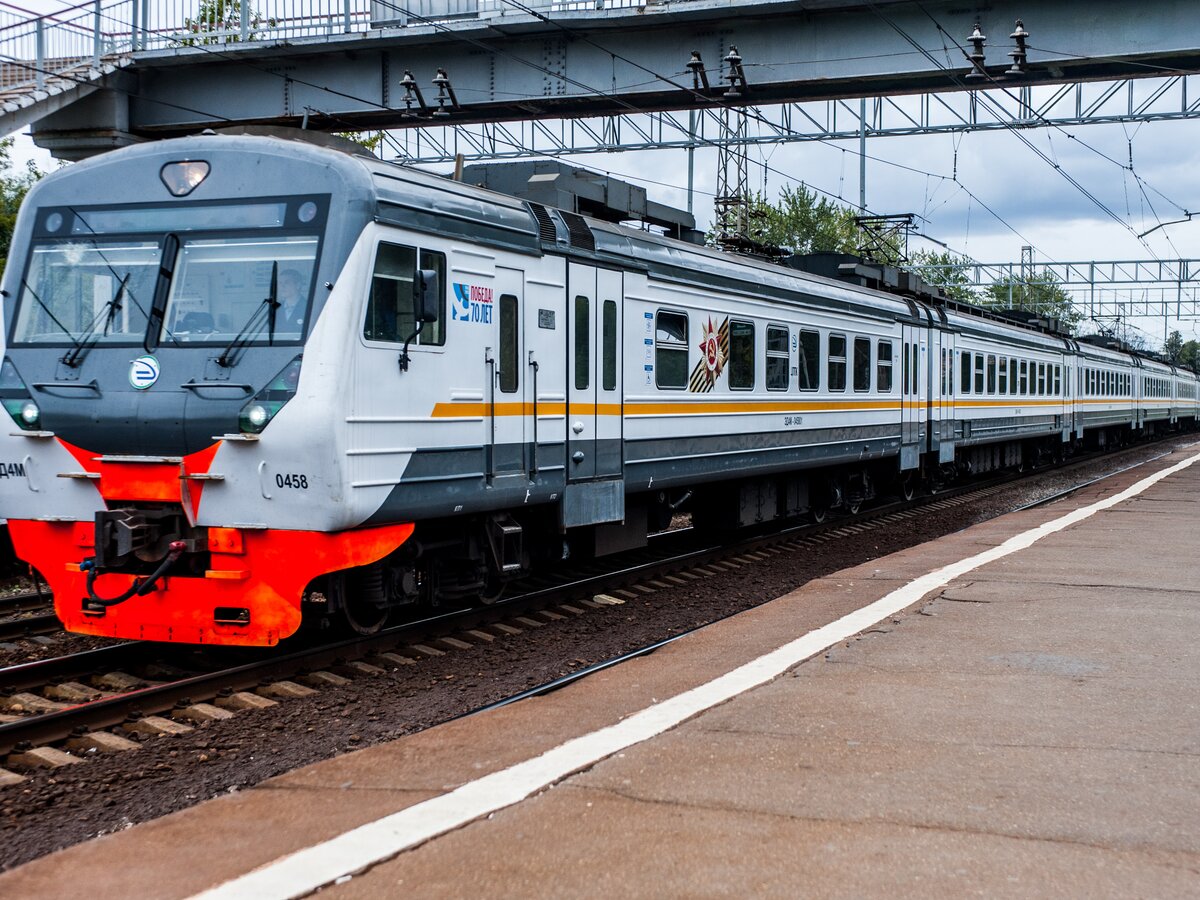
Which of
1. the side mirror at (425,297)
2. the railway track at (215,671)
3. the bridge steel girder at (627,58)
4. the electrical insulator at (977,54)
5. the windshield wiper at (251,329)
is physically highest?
the bridge steel girder at (627,58)

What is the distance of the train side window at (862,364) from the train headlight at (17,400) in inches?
445

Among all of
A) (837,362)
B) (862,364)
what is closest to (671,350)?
(837,362)

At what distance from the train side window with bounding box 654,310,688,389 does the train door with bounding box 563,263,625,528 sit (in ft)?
2.57

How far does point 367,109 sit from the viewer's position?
2178 centimetres

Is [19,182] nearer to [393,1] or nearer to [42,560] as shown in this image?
[393,1]

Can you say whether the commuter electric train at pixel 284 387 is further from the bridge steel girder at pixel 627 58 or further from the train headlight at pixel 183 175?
the bridge steel girder at pixel 627 58

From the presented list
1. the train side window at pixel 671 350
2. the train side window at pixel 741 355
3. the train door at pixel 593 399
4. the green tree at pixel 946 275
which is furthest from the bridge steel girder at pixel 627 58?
the green tree at pixel 946 275

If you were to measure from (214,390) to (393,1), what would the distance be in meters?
15.1

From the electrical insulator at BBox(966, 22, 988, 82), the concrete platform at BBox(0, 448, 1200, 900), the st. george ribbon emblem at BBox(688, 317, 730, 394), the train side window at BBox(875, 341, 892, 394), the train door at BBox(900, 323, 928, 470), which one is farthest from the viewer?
the train door at BBox(900, 323, 928, 470)

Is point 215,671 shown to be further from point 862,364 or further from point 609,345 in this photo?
point 862,364

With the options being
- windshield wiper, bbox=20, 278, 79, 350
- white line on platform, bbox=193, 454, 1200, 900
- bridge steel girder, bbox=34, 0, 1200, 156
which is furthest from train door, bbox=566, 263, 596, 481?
bridge steel girder, bbox=34, 0, 1200, 156

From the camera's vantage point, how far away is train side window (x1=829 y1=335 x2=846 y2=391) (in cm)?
1589

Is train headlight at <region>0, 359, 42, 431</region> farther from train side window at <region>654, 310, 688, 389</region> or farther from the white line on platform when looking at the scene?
train side window at <region>654, 310, 688, 389</region>

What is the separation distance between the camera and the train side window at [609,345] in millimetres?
10625
